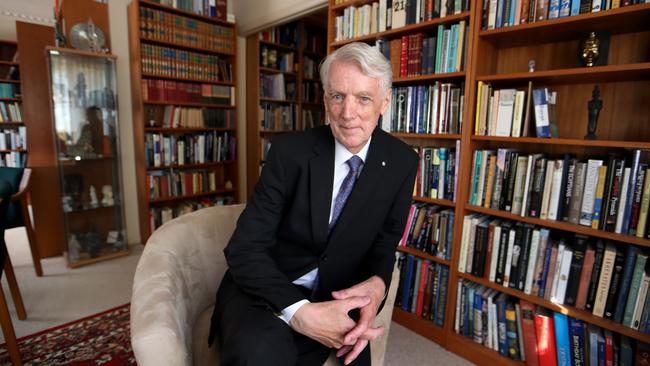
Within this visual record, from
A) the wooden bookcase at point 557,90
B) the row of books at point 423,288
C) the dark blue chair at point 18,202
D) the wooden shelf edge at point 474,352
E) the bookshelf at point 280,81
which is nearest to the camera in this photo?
the wooden bookcase at point 557,90

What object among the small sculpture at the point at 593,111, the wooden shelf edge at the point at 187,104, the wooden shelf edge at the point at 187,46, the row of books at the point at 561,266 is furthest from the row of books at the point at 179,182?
the small sculpture at the point at 593,111

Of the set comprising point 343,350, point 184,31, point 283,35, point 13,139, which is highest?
point 283,35

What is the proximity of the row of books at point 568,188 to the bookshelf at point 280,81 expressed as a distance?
8.68 feet

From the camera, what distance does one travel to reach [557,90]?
5.42 feet

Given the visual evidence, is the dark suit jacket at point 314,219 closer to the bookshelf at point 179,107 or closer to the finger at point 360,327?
the finger at point 360,327

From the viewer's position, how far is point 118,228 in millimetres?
3162

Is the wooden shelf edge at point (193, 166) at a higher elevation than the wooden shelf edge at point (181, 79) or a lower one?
lower

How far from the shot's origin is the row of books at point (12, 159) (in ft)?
14.0

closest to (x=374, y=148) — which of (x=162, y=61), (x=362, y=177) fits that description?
(x=362, y=177)

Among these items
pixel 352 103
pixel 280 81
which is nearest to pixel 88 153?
pixel 280 81

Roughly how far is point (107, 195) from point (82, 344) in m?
1.63

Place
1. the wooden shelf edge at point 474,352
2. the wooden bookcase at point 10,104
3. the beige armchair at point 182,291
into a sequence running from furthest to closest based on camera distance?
the wooden bookcase at point 10,104 < the wooden shelf edge at point 474,352 < the beige armchair at point 182,291

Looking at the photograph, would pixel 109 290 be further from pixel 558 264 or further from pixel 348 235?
pixel 558 264

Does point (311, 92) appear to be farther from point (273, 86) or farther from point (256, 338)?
point (256, 338)
